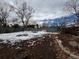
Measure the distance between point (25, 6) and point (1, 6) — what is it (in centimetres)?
1242

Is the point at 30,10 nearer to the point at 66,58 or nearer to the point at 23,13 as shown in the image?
the point at 23,13

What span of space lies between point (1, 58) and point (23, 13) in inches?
3168

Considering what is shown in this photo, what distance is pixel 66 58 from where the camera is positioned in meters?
12.0

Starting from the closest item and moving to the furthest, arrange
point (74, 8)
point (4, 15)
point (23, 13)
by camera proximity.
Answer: point (74, 8) → point (4, 15) → point (23, 13)

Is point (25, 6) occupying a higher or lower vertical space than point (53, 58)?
higher

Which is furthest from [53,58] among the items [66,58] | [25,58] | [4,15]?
[4,15]

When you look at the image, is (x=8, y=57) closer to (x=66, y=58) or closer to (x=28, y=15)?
(x=66, y=58)

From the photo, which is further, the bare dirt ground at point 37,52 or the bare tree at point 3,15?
the bare tree at point 3,15

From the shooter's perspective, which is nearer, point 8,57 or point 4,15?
point 8,57

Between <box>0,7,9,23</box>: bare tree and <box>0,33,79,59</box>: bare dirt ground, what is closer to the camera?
<box>0,33,79,59</box>: bare dirt ground

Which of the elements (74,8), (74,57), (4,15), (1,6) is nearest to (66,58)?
(74,57)

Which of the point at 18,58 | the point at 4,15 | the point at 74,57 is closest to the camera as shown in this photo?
the point at 18,58

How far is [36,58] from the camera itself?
1208cm

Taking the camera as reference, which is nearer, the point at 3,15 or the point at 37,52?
the point at 37,52
